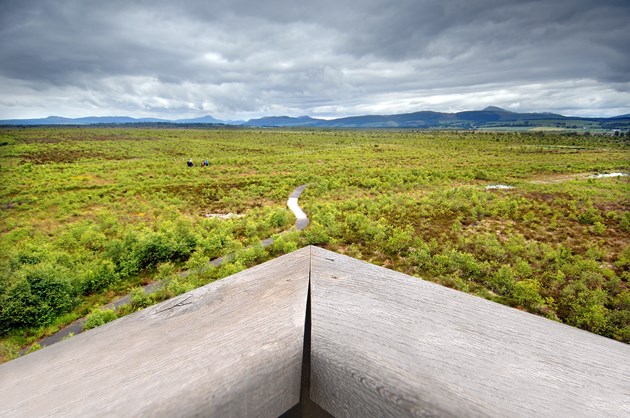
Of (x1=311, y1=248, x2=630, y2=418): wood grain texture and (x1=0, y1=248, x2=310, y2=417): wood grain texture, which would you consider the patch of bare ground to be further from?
(x1=0, y1=248, x2=310, y2=417): wood grain texture

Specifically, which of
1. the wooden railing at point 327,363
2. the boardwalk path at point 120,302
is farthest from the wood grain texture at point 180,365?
the boardwalk path at point 120,302

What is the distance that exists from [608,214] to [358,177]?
59.9ft

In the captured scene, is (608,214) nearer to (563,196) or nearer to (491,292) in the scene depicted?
(563,196)

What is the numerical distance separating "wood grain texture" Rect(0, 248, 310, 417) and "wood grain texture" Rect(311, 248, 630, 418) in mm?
101

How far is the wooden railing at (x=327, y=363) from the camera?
26.3 inches

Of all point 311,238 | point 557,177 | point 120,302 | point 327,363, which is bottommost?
point 120,302

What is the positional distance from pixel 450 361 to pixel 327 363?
0.32m

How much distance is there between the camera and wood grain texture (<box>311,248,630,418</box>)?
0.66 meters

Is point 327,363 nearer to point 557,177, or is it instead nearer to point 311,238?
point 311,238

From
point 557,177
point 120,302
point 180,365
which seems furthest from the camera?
point 557,177

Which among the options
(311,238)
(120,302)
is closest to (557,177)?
(311,238)

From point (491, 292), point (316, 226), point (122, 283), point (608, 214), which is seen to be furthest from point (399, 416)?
point (608, 214)

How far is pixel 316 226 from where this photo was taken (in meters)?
14.1

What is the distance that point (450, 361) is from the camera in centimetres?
76
